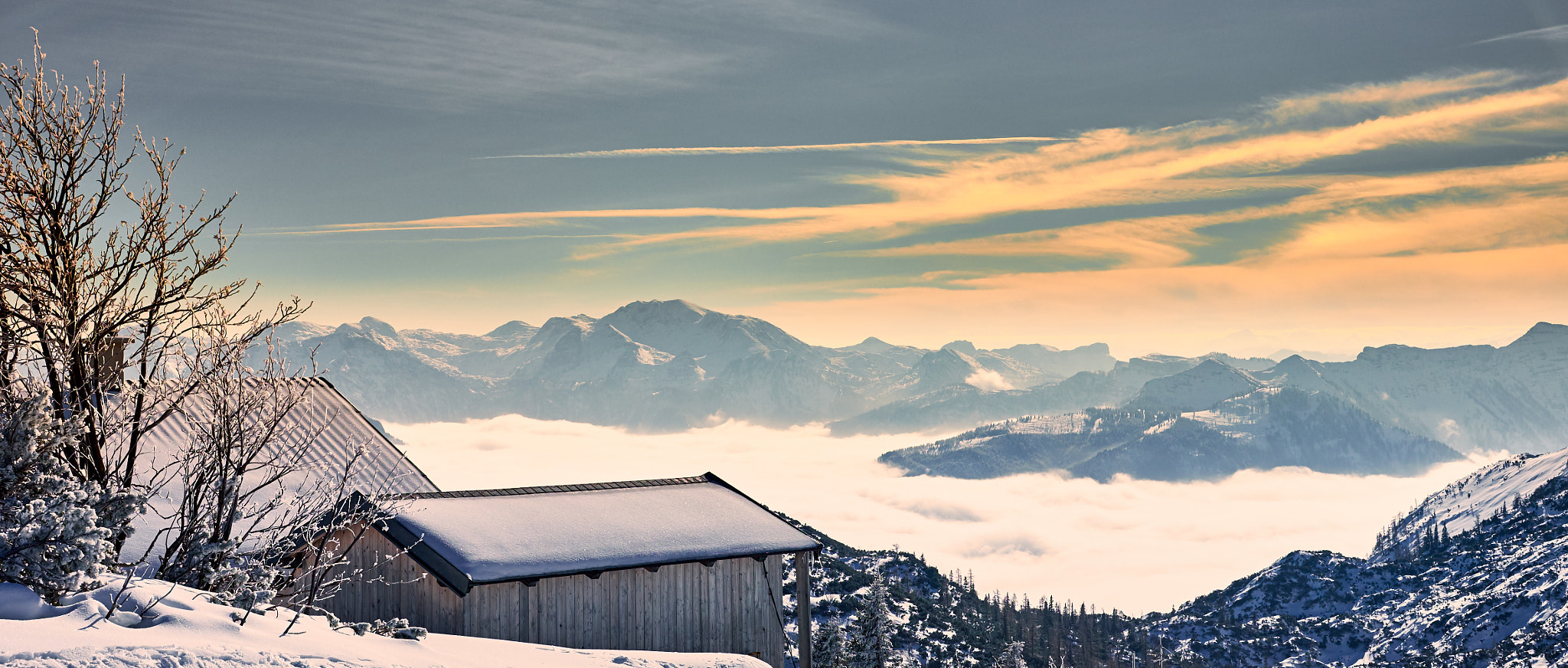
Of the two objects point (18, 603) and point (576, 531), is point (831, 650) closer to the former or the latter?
point (576, 531)

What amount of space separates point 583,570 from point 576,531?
153 cm

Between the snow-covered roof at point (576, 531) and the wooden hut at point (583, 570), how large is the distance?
0.11ft

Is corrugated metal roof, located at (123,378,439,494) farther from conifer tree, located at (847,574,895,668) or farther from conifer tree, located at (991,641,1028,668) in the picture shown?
conifer tree, located at (991,641,1028,668)

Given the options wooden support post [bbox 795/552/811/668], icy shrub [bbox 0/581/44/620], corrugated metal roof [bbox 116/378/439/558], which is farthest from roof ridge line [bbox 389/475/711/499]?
icy shrub [bbox 0/581/44/620]

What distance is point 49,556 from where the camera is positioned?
977 centimetres

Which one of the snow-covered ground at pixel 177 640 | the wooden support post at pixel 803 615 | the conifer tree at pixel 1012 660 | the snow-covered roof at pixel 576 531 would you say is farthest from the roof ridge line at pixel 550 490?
the conifer tree at pixel 1012 660

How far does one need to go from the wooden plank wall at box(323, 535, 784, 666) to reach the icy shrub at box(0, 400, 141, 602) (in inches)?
289

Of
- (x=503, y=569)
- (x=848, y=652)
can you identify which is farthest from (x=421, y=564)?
(x=848, y=652)

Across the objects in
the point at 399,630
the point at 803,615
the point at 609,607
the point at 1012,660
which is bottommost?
the point at 1012,660

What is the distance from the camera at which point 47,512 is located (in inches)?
388

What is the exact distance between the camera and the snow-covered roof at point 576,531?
18.2 m

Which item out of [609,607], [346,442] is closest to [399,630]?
[609,607]

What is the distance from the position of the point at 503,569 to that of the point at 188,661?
29.7 feet

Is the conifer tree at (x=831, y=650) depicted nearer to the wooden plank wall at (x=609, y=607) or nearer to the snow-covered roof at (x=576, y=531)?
the snow-covered roof at (x=576, y=531)
